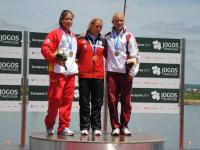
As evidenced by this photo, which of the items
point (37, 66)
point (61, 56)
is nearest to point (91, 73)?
point (61, 56)

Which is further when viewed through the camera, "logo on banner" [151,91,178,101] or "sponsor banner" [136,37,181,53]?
"logo on banner" [151,91,178,101]

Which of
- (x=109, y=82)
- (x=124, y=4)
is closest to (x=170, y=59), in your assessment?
(x=124, y=4)

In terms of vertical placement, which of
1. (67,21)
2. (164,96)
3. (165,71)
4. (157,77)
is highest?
(67,21)

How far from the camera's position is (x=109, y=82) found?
6.36m

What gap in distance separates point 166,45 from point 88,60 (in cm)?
298

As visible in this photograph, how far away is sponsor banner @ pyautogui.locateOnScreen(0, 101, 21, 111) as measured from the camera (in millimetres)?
8219

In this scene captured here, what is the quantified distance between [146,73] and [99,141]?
3356 millimetres

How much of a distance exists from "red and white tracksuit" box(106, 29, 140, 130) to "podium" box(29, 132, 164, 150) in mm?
453

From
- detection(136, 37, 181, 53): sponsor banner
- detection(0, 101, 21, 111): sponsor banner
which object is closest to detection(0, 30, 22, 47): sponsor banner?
detection(0, 101, 21, 111): sponsor banner

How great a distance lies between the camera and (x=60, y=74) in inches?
238

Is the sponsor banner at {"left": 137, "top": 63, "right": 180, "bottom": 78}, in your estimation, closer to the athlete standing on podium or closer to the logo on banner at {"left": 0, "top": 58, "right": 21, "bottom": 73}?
the logo on banner at {"left": 0, "top": 58, "right": 21, "bottom": 73}

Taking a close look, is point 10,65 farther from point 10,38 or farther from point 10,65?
point 10,38

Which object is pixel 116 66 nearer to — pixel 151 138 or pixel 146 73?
pixel 151 138

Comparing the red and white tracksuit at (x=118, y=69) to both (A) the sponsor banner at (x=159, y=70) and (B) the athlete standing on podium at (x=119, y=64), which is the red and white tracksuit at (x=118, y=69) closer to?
(B) the athlete standing on podium at (x=119, y=64)
